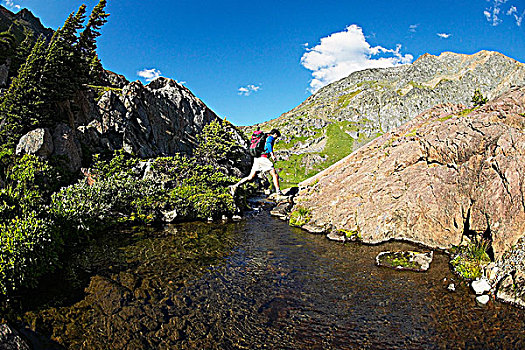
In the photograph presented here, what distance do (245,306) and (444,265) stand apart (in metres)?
12.5

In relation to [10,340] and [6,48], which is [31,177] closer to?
[10,340]

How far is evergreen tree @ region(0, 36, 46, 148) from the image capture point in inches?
1179

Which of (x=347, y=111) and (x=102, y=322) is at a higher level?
(x=347, y=111)

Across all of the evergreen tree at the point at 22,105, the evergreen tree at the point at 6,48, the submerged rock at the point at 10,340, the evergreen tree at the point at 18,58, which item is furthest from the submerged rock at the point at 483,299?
the evergreen tree at the point at 6,48

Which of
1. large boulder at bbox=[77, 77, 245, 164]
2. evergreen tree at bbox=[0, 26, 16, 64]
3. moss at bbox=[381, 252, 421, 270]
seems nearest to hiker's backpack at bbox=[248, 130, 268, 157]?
moss at bbox=[381, 252, 421, 270]

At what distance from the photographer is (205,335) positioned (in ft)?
33.7

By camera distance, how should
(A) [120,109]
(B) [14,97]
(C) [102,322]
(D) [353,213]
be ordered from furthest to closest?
1. (A) [120,109]
2. (B) [14,97]
3. (D) [353,213]
4. (C) [102,322]

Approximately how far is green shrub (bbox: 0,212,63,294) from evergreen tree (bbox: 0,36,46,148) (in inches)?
783

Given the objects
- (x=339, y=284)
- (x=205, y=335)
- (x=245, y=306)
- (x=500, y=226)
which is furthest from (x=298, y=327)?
(x=500, y=226)

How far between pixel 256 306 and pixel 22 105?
36.0 meters

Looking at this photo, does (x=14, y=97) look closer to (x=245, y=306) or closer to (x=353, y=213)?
(x=245, y=306)

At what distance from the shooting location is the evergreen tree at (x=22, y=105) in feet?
98.2

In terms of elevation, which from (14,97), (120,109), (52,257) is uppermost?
(120,109)

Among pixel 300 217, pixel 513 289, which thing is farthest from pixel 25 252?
pixel 300 217
